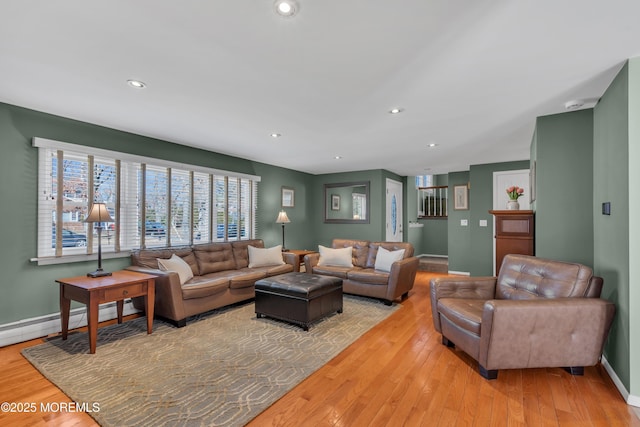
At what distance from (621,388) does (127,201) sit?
5.19m

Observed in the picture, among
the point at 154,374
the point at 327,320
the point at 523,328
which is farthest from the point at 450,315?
the point at 154,374

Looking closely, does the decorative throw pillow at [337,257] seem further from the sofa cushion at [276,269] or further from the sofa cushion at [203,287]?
the sofa cushion at [203,287]

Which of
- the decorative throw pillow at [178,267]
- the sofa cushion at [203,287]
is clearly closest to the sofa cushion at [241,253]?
the sofa cushion at [203,287]

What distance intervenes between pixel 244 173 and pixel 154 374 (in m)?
3.81

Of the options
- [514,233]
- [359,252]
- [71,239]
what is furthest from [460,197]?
[71,239]

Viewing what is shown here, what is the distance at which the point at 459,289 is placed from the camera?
3.09 metres

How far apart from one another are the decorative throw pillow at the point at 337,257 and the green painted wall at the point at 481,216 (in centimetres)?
288

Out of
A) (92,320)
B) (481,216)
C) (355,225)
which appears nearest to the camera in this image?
(92,320)

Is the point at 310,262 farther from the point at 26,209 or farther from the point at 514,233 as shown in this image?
the point at 26,209

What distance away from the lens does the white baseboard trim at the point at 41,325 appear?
3.00m

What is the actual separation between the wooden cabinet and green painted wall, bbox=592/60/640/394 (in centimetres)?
86

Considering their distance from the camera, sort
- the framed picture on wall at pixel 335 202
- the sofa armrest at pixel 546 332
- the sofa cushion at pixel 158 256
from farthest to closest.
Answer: the framed picture on wall at pixel 335 202
the sofa cushion at pixel 158 256
the sofa armrest at pixel 546 332


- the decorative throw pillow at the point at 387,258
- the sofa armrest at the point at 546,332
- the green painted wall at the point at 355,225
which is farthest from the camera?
the green painted wall at the point at 355,225

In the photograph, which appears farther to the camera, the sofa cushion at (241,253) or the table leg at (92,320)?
the sofa cushion at (241,253)
